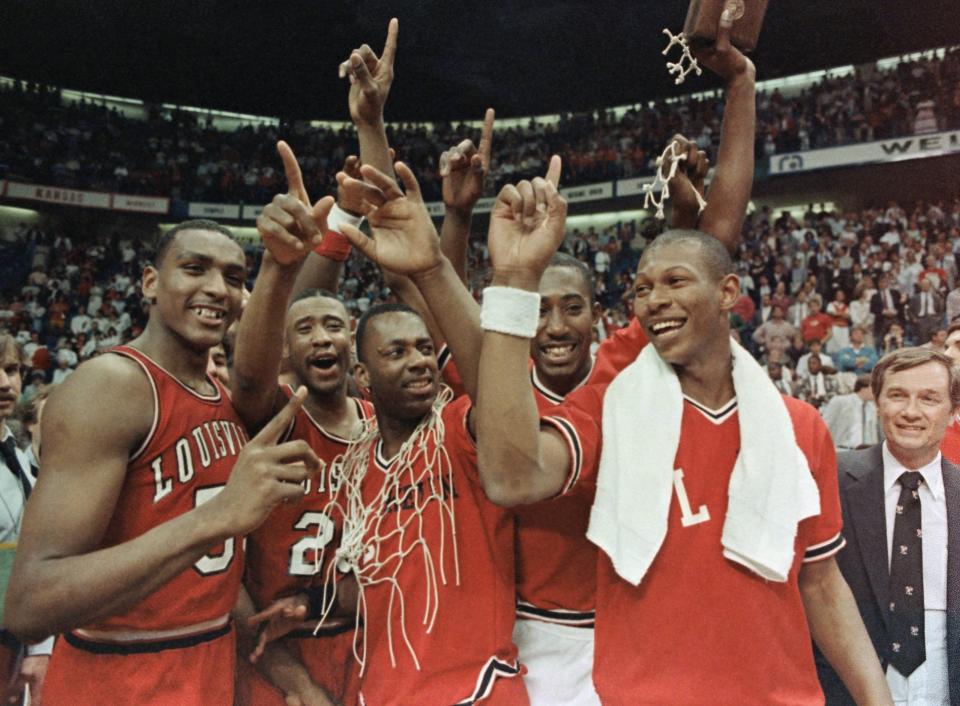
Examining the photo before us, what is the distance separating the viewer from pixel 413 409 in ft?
7.58

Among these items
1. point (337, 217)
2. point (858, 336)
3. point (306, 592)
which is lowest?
point (306, 592)

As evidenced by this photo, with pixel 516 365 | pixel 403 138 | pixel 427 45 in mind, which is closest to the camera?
pixel 516 365

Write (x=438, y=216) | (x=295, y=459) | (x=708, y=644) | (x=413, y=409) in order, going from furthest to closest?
(x=438, y=216) < (x=413, y=409) < (x=295, y=459) < (x=708, y=644)

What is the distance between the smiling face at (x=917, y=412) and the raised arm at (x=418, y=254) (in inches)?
69.8

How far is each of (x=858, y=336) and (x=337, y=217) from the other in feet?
26.7

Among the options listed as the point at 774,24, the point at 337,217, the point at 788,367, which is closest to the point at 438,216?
the point at 774,24

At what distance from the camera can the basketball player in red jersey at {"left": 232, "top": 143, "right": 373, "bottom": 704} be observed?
198 cm

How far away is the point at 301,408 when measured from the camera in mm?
2656

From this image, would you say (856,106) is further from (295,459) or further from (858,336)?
(295,459)

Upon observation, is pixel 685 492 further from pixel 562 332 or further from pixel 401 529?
pixel 401 529

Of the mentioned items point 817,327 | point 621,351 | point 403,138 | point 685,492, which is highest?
point 403,138

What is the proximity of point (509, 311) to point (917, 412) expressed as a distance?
6.05 feet

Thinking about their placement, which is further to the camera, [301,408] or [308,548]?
[301,408]

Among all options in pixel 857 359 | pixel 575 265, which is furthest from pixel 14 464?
pixel 857 359
